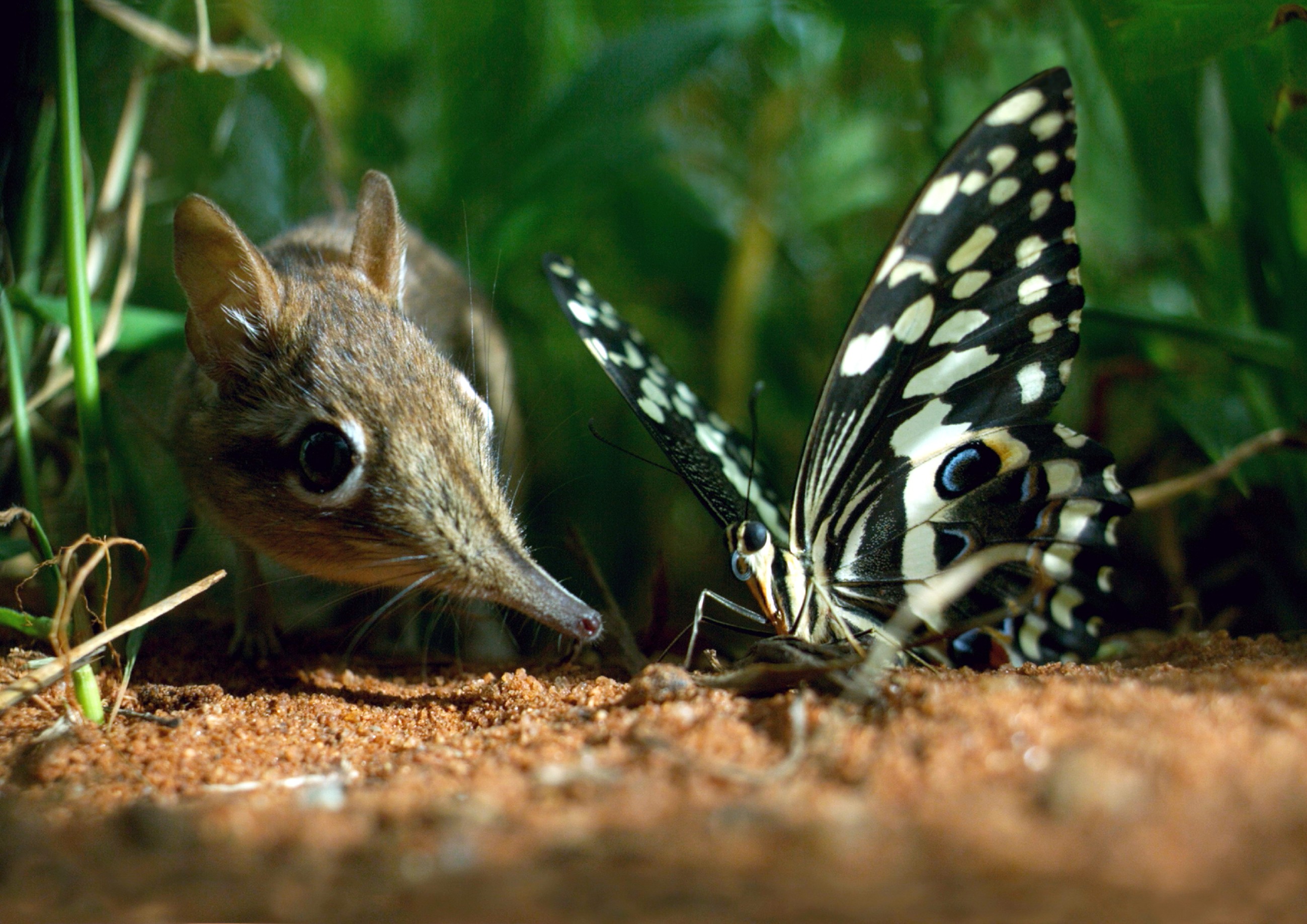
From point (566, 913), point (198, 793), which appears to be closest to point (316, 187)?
point (198, 793)

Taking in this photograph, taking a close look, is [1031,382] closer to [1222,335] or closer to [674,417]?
[1222,335]

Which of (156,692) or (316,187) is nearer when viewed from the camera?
(156,692)

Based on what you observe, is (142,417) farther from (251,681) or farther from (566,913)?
(566,913)

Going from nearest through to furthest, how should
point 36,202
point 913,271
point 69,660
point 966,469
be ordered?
1. point 69,660
2. point 913,271
3. point 966,469
4. point 36,202

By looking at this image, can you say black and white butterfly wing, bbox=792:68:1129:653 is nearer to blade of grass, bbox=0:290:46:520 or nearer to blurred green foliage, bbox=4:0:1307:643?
blurred green foliage, bbox=4:0:1307:643

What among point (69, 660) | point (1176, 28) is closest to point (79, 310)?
point (69, 660)

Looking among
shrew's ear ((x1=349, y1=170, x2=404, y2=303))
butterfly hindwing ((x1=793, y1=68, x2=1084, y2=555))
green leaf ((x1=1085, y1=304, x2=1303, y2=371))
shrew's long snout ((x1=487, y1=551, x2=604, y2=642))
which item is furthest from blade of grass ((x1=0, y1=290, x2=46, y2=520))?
green leaf ((x1=1085, y1=304, x2=1303, y2=371))

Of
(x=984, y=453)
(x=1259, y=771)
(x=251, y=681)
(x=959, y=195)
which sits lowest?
(x=251, y=681)

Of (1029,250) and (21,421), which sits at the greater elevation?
(1029,250)
